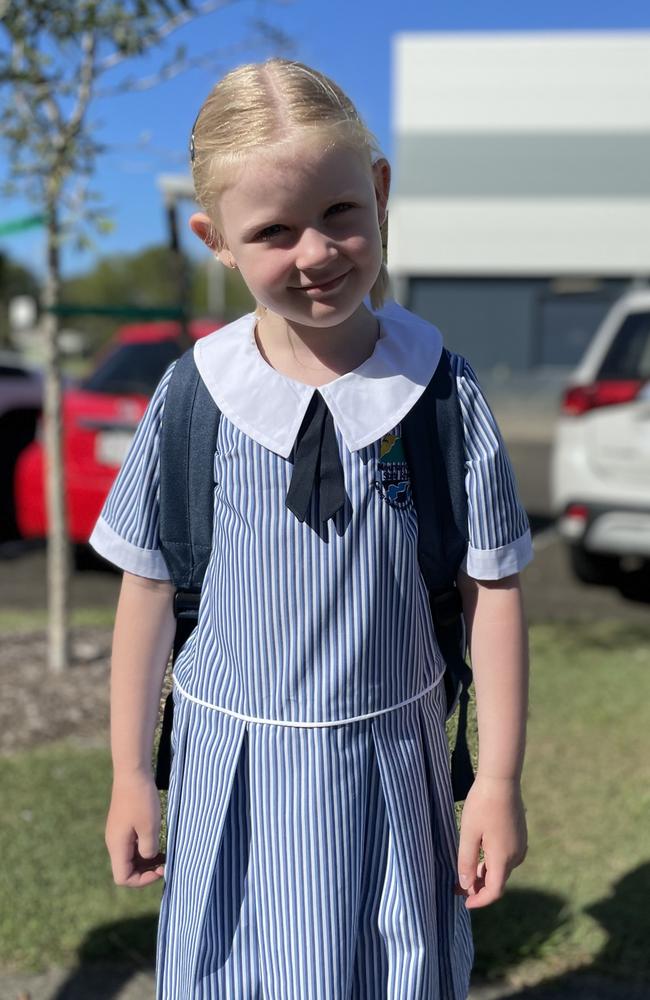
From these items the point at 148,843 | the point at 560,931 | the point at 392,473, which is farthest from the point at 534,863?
the point at 392,473

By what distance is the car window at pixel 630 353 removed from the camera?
573cm

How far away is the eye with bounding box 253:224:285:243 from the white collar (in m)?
0.19

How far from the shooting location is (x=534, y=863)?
300 cm

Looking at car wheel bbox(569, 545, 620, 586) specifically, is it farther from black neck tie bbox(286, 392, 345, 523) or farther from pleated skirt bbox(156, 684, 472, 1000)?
black neck tie bbox(286, 392, 345, 523)

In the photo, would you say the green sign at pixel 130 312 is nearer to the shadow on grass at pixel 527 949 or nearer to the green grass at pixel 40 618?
the green grass at pixel 40 618

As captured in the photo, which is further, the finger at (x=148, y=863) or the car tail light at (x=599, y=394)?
the car tail light at (x=599, y=394)

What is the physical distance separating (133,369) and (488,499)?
5.16 m

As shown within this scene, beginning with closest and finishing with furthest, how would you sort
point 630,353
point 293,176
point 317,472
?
point 293,176 < point 317,472 < point 630,353

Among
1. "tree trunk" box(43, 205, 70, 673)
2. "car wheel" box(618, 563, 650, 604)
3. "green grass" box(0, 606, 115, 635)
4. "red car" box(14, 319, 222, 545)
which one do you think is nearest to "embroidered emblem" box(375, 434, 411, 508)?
"tree trunk" box(43, 205, 70, 673)

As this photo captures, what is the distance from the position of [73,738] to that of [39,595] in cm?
271

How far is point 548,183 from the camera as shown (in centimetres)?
2280

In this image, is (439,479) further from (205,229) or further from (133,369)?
(133,369)

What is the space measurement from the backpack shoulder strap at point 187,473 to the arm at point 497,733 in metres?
0.42

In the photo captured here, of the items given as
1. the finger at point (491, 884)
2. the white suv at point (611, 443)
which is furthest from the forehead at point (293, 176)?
the white suv at point (611, 443)
